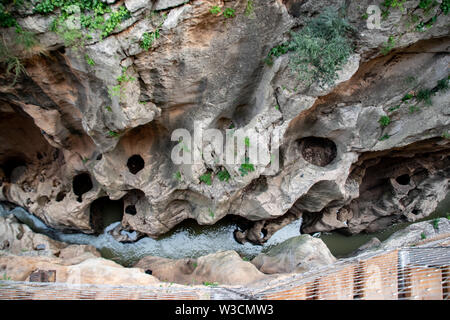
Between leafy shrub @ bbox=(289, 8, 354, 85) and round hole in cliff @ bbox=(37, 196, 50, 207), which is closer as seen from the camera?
leafy shrub @ bbox=(289, 8, 354, 85)

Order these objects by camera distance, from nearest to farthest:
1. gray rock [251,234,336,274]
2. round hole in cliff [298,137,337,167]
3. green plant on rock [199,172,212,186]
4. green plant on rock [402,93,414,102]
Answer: gray rock [251,234,336,274] → green plant on rock [402,93,414,102] → green plant on rock [199,172,212,186] → round hole in cliff [298,137,337,167]

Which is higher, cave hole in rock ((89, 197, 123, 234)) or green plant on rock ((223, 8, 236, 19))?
green plant on rock ((223, 8, 236, 19))

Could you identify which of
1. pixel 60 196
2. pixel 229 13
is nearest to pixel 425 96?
pixel 229 13

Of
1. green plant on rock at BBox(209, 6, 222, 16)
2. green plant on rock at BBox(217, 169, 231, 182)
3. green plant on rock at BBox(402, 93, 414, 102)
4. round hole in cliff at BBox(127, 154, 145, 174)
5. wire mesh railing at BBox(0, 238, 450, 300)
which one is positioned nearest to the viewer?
wire mesh railing at BBox(0, 238, 450, 300)

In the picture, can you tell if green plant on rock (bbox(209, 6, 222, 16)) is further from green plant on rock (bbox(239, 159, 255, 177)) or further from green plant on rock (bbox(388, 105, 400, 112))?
green plant on rock (bbox(388, 105, 400, 112))

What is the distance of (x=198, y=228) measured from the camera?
9359mm

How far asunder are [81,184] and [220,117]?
18.3 ft

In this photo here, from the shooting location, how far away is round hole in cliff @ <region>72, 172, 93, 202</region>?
9062 millimetres

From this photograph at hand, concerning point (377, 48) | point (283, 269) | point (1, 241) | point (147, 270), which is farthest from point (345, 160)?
point (1, 241)

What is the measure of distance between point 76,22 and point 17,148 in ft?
19.3

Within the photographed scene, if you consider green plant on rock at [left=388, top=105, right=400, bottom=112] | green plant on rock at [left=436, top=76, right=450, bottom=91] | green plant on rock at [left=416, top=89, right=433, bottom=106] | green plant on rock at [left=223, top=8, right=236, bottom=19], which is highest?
green plant on rock at [left=223, top=8, right=236, bottom=19]

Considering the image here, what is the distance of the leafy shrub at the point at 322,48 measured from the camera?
18.7 feet

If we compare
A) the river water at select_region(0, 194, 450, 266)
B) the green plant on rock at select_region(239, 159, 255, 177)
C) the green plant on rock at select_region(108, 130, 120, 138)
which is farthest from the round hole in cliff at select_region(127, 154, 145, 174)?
the green plant on rock at select_region(239, 159, 255, 177)

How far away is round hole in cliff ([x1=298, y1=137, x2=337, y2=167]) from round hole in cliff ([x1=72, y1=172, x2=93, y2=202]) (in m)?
7.28
